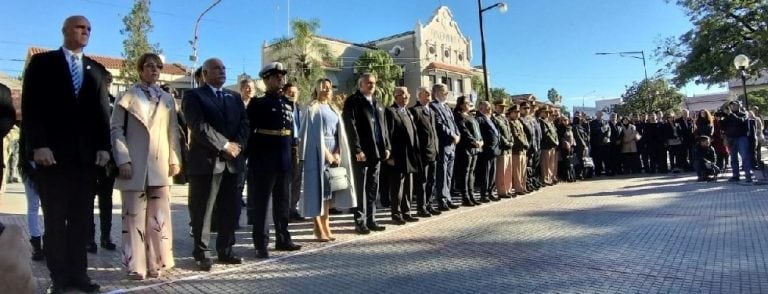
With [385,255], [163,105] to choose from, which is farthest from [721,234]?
[163,105]

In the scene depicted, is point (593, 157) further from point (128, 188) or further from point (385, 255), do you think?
point (128, 188)

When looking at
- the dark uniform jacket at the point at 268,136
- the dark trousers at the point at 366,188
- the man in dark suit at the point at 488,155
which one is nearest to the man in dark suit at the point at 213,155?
the dark uniform jacket at the point at 268,136

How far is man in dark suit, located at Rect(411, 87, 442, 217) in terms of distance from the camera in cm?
759

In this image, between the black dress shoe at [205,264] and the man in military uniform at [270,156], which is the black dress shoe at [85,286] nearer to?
the black dress shoe at [205,264]

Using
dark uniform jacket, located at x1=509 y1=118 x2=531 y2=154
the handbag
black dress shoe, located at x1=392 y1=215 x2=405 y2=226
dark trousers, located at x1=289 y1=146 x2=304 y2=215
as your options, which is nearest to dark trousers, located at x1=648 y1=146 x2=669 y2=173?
dark uniform jacket, located at x1=509 y1=118 x2=531 y2=154

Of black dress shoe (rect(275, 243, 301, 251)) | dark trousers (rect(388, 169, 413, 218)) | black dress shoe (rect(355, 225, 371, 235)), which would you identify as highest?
dark trousers (rect(388, 169, 413, 218))

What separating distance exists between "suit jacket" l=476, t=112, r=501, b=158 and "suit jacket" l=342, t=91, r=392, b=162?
3151mm

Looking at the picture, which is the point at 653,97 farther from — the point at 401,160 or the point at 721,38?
the point at 401,160

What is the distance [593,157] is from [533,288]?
474 inches

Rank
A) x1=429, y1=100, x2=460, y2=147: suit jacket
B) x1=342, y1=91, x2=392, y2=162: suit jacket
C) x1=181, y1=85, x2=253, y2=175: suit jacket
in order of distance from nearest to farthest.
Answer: x1=181, y1=85, x2=253, y2=175: suit jacket < x1=342, y1=91, x2=392, y2=162: suit jacket < x1=429, y1=100, x2=460, y2=147: suit jacket

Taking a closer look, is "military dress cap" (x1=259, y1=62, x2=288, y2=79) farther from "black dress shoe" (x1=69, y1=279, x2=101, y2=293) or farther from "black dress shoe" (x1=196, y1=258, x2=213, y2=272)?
"black dress shoe" (x1=69, y1=279, x2=101, y2=293)

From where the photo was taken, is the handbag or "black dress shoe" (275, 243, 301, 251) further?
the handbag

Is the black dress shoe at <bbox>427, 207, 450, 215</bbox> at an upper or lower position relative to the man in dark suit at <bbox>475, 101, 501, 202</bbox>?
lower

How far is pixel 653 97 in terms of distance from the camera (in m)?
37.1
